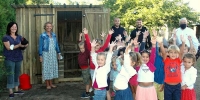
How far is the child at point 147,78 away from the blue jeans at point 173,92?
0.23m

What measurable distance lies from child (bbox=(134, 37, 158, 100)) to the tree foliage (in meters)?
19.5

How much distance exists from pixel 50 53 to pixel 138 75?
3.36 m

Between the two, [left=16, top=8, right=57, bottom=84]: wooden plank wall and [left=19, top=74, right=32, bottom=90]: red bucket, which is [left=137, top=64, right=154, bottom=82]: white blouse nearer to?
[left=19, top=74, right=32, bottom=90]: red bucket

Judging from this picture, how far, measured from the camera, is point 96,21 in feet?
25.9

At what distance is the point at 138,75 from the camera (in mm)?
4457

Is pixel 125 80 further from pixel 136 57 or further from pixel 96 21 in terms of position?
pixel 96 21

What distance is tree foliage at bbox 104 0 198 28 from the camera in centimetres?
2367

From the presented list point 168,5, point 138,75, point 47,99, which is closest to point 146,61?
point 138,75

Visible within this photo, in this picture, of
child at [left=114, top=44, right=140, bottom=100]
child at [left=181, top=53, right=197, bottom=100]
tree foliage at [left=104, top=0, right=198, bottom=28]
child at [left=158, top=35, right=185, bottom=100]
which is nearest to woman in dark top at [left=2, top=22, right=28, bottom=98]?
child at [left=114, top=44, right=140, bottom=100]

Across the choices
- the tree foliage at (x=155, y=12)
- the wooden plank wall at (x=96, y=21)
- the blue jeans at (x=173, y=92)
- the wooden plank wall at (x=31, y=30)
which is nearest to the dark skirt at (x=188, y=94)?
the blue jeans at (x=173, y=92)

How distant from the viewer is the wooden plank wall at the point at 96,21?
779cm

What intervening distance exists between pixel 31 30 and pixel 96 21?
2179mm

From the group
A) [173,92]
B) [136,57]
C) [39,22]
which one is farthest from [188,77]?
[39,22]

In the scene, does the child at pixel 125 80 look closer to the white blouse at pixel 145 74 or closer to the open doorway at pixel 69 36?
the white blouse at pixel 145 74
